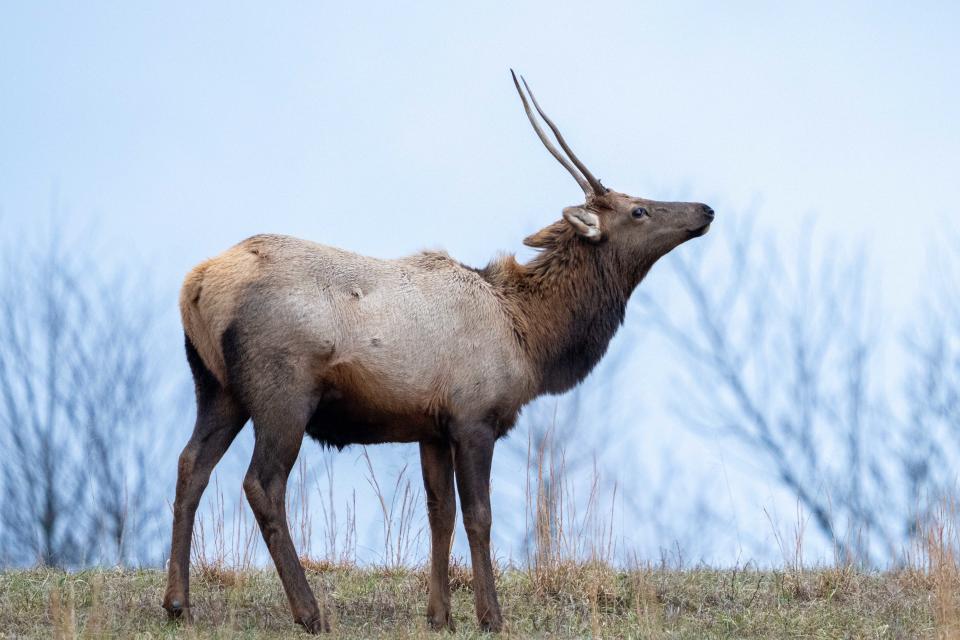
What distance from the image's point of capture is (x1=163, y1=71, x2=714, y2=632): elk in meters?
6.98

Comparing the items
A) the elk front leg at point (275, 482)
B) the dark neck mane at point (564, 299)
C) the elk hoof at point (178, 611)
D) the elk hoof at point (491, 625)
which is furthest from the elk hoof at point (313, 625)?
the dark neck mane at point (564, 299)

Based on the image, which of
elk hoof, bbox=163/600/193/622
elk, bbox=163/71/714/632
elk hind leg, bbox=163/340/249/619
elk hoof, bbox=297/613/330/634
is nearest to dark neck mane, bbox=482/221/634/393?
elk, bbox=163/71/714/632

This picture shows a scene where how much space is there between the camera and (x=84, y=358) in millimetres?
20734

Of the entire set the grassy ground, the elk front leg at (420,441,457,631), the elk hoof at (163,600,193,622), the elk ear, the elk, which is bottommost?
the grassy ground

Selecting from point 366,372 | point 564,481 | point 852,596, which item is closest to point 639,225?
point 564,481

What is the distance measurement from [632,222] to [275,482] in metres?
2.94

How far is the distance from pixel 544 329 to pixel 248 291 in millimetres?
1927

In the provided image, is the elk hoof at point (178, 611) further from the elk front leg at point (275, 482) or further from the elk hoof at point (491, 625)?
the elk hoof at point (491, 625)

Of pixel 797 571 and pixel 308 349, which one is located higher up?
pixel 308 349

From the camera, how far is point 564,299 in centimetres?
823

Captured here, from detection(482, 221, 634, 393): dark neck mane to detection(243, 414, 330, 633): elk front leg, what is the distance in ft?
5.58

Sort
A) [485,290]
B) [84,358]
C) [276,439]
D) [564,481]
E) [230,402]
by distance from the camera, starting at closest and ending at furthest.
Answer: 1. [276,439]
2. [230,402]
3. [485,290]
4. [564,481]
5. [84,358]

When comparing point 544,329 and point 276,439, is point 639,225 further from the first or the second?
point 276,439

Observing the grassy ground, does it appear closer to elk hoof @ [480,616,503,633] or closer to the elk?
elk hoof @ [480,616,503,633]
